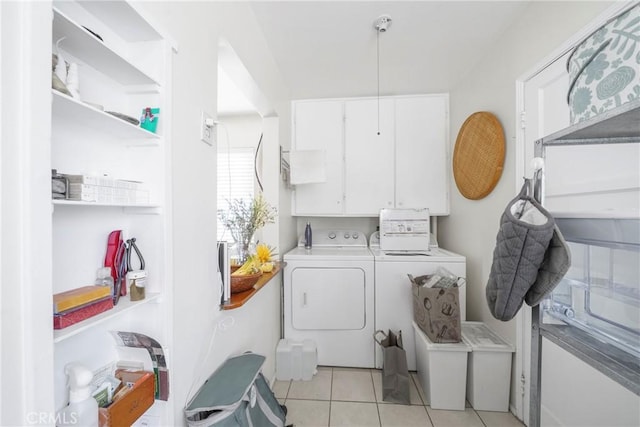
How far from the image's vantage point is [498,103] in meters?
1.80

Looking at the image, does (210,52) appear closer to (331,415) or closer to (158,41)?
(158,41)

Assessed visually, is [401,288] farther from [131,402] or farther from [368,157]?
[131,402]

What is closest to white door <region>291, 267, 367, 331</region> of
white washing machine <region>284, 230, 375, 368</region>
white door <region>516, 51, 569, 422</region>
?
white washing machine <region>284, 230, 375, 368</region>

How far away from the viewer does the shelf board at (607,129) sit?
0.64m

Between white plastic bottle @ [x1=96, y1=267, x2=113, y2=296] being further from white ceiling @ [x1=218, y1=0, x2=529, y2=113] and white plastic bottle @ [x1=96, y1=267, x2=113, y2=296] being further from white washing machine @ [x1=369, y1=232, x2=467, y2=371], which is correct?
white washing machine @ [x1=369, y1=232, x2=467, y2=371]

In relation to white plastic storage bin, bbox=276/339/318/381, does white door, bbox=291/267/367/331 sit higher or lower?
higher

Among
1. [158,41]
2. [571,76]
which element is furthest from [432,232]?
[158,41]

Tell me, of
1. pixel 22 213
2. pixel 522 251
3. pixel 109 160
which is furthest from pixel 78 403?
pixel 522 251

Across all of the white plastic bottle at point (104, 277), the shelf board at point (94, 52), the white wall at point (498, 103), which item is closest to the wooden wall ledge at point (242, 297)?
the white plastic bottle at point (104, 277)

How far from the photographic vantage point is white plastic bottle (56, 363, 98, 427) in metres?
0.58

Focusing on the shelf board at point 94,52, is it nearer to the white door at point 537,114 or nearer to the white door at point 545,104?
the white door at point 537,114

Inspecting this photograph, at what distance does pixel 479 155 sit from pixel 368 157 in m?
0.99

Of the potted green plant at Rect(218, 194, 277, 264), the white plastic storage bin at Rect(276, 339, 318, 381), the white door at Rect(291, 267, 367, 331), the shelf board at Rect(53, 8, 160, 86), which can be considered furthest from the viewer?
the white door at Rect(291, 267, 367, 331)

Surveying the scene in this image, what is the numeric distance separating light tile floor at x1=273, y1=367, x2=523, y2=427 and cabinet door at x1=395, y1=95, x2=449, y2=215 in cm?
162
